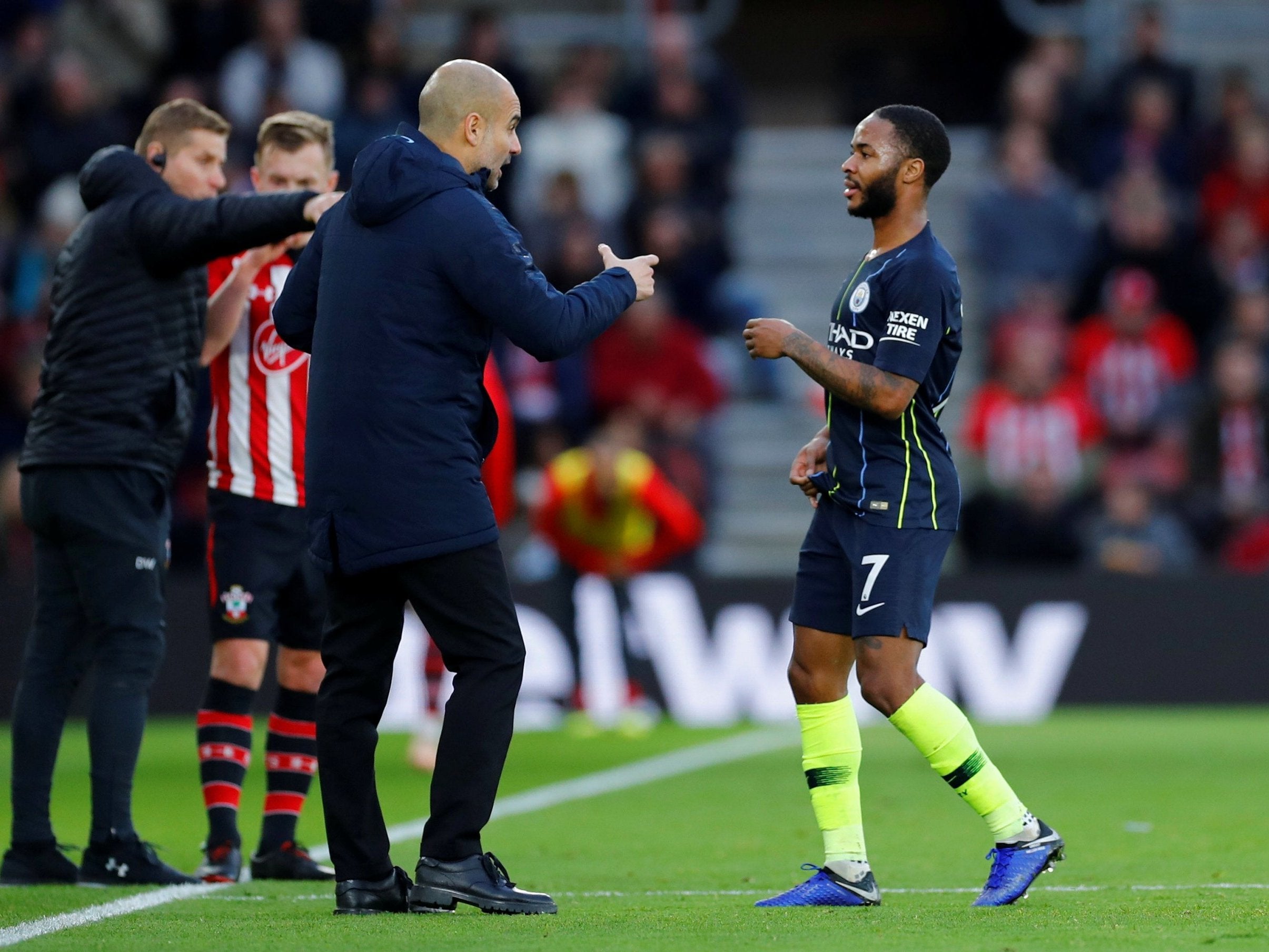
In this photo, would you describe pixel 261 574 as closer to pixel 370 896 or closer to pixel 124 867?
pixel 124 867

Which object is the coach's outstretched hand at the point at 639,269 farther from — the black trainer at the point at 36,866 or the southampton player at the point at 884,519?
the black trainer at the point at 36,866

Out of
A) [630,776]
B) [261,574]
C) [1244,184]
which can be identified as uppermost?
[1244,184]

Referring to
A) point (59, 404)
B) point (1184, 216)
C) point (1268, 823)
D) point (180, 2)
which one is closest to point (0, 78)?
point (180, 2)

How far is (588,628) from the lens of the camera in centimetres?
1322

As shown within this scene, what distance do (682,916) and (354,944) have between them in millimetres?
936

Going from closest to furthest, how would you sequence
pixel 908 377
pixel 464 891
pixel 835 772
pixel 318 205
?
pixel 464 891 < pixel 908 377 < pixel 835 772 < pixel 318 205

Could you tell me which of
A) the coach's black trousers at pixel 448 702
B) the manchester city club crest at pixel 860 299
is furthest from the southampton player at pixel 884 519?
the coach's black trousers at pixel 448 702

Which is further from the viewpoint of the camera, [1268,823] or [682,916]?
[1268,823]

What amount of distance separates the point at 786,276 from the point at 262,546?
37.4ft

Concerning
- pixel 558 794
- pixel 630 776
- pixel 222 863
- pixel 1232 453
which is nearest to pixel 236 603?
pixel 222 863

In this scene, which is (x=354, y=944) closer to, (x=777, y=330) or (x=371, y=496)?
(x=371, y=496)

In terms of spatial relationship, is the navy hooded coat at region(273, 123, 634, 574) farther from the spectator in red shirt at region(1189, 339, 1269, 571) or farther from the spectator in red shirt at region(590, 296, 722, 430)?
the spectator in red shirt at region(1189, 339, 1269, 571)

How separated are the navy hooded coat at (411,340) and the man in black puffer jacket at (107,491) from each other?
3.28 ft

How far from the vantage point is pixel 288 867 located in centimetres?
647
